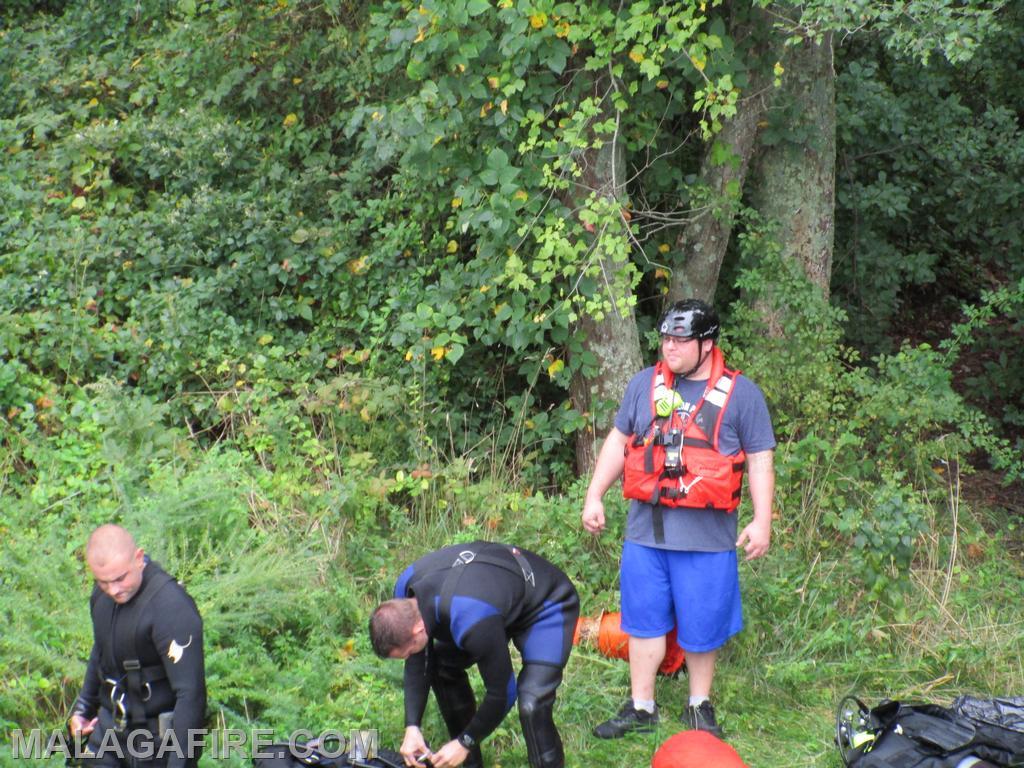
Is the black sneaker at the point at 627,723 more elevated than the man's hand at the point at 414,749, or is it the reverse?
the man's hand at the point at 414,749

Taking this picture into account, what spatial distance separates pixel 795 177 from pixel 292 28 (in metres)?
4.02

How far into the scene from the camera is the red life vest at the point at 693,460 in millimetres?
4863

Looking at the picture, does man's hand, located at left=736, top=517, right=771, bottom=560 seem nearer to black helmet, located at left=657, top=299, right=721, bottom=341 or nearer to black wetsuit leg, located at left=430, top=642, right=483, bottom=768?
black helmet, located at left=657, top=299, right=721, bottom=341

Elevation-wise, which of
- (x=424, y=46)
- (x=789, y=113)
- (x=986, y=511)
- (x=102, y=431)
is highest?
(x=424, y=46)

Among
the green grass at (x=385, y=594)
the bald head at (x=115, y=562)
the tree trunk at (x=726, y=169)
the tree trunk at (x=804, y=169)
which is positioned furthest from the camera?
the tree trunk at (x=804, y=169)

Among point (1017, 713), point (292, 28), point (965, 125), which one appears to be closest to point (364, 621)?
point (1017, 713)

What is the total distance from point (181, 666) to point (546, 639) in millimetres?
1384

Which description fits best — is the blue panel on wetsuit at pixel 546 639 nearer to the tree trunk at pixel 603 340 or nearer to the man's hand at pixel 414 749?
the man's hand at pixel 414 749

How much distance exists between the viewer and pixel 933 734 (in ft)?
15.1

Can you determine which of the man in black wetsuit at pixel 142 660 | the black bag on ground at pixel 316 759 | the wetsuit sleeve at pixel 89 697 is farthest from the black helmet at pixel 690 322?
the wetsuit sleeve at pixel 89 697

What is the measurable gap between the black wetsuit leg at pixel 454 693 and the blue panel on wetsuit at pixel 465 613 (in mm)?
426

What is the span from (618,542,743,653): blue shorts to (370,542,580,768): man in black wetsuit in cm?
61

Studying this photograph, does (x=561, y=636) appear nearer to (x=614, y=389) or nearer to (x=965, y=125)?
(x=614, y=389)

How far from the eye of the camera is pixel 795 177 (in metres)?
7.98
